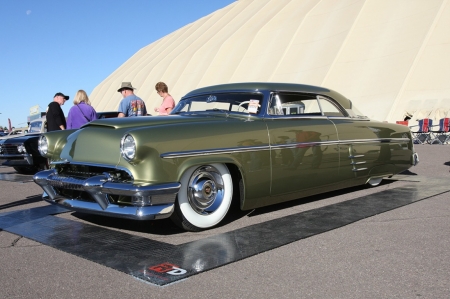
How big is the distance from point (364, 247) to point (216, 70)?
33364 millimetres

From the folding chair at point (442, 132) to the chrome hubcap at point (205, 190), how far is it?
15.3 meters

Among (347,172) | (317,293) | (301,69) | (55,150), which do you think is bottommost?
(317,293)

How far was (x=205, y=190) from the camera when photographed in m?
3.96

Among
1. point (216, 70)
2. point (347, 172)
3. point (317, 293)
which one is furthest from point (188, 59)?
point (317, 293)

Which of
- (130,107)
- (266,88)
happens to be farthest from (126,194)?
(130,107)

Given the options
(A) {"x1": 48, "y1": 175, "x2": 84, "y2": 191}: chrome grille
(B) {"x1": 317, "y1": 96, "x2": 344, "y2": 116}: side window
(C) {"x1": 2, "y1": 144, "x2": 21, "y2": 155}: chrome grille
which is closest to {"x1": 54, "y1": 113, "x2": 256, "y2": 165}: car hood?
(A) {"x1": 48, "y1": 175, "x2": 84, "y2": 191}: chrome grille

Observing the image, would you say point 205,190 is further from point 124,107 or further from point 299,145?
point 124,107

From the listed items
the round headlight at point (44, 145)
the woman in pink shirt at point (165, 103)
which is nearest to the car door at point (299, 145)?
the round headlight at point (44, 145)

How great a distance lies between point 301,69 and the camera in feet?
90.4

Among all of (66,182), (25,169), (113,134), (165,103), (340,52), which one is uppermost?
(340,52)

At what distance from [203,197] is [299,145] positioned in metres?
1.25

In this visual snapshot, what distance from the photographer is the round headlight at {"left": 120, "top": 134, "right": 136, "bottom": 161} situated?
11.9ft

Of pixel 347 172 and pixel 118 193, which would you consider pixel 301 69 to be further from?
pixel 118 193

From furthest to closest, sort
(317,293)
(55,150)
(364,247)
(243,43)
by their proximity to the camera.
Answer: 1. (243,43)
2. (55,150)
3. (364,247)
4. (317,293)
